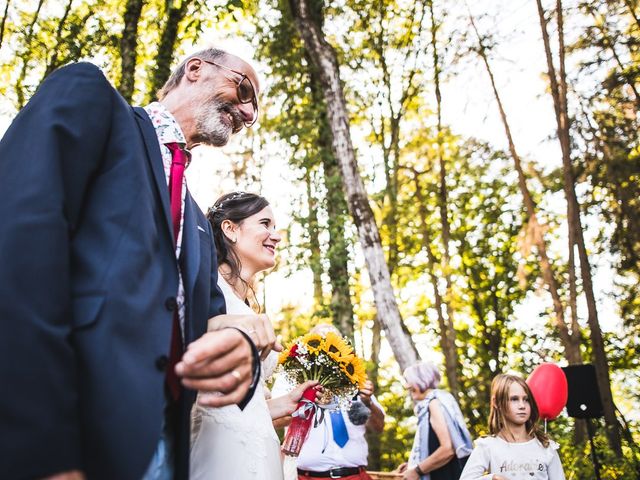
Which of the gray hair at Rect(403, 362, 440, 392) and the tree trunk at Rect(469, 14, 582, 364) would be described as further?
the tree trunk at Rect(469, 14, 582, 364)

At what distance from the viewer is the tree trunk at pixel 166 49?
401 inches

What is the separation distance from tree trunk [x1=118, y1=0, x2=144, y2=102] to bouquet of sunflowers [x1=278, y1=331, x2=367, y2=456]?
6.92 m

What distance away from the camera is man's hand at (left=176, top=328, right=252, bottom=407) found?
0.96 meters

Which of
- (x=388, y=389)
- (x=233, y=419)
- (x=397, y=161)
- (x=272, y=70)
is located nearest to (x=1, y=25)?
(x=272, y=70)

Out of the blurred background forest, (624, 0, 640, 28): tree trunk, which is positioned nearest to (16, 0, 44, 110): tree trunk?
the blurred background forest

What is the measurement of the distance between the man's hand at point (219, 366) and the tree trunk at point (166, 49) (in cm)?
1008

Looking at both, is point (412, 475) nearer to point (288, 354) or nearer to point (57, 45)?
point (288, 354)

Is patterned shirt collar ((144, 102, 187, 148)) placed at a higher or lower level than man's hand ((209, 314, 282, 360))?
higher

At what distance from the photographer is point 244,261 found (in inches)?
107

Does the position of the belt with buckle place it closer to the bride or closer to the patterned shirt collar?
the bride

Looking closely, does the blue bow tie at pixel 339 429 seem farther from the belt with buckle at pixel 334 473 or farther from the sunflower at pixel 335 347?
the sunflower at pixel 335 347

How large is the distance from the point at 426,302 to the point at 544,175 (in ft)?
23.4

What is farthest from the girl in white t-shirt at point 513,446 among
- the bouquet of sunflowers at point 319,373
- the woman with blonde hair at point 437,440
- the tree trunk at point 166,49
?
the tree trunk at point 166,49

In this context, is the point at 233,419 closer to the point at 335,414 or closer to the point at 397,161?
the point at 335,414
